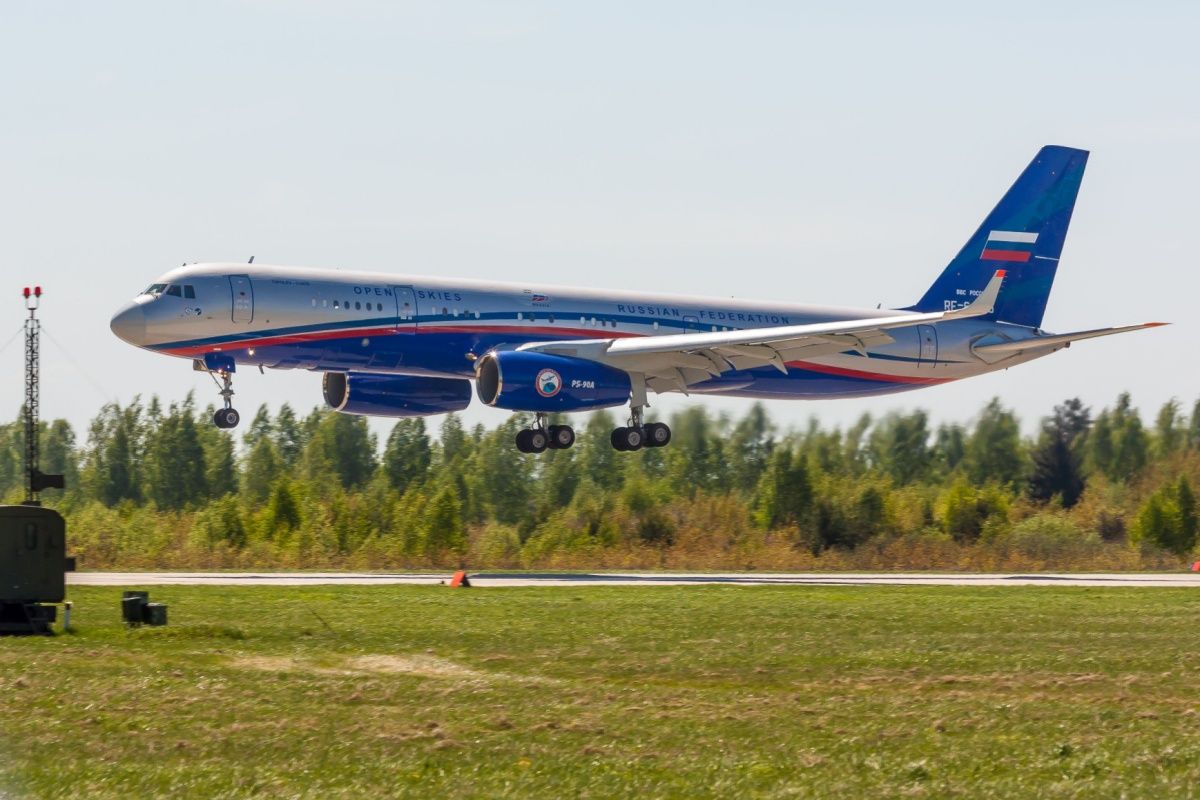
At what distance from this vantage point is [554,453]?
61.1 meters

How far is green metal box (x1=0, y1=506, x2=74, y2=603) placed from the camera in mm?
22922

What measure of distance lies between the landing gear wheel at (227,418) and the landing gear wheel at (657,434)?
11283 millimetres

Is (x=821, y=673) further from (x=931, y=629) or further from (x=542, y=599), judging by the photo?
(x=542, y=599)

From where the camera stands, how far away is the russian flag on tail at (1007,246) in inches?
2009

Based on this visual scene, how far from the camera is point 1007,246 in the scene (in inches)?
2014

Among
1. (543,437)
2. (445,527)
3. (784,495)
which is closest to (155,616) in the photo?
(543,437)

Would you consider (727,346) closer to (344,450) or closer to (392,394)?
(392,394)

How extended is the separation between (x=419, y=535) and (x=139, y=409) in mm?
23831

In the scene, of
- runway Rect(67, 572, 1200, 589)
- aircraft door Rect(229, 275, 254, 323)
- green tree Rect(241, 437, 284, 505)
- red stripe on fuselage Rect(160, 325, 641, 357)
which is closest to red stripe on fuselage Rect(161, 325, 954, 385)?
red stripe on fuselage Rect(160, 325, 641, 357)

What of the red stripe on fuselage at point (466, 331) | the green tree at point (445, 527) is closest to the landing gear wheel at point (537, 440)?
the red stripe on fuselage at point (466, 331)

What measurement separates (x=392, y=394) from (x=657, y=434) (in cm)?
732

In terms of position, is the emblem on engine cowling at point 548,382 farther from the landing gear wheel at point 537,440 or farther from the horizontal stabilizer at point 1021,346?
the horizontal stabilizer at point 1021,346

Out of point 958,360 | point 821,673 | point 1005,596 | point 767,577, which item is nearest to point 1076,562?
point 958,360

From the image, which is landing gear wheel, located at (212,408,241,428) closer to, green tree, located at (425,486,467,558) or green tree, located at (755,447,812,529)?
green tree, located at (425,486,467,558)
